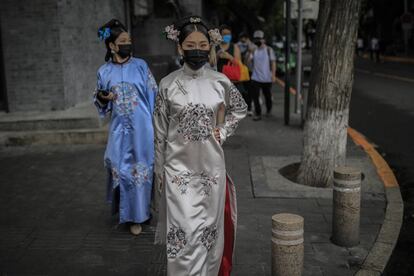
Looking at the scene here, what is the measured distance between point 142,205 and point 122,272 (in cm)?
87

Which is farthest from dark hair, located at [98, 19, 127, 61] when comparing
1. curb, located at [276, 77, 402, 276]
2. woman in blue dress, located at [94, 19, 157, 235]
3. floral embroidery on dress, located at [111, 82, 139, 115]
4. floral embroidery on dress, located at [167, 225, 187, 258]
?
curb, located at [276, 77, 402, 276]

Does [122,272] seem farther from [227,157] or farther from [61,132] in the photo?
[61,132]

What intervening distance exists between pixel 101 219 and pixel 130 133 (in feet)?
3.69

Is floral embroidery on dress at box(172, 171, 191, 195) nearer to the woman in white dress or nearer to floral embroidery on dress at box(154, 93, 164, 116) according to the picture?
the woman in white dress

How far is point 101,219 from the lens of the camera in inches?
223

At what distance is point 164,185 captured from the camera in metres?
3.73

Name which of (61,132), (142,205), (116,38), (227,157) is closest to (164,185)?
(142,205)

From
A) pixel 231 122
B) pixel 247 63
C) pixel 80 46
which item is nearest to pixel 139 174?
pixel 231 122

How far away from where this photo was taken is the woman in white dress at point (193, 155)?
356 centimetres

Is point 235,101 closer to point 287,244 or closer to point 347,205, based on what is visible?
point 287,244

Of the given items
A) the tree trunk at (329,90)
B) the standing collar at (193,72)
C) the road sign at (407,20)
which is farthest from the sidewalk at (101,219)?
the road sign at (407,20)

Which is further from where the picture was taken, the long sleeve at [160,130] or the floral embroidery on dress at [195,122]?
the long sleeve at [160,130]

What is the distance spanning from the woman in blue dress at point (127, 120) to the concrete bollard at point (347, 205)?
1.76 meters

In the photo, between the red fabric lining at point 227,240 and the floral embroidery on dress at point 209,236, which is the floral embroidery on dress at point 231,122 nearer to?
the red fabric lining at point 227,240
